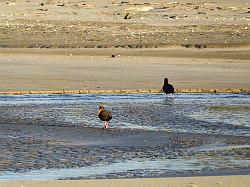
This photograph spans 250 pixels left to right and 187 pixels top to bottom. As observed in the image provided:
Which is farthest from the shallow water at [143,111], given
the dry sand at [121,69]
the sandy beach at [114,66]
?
the dry sand at [121,69]

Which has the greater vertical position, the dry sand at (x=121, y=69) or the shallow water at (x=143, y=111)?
the dry sand at (x=121, y=69)

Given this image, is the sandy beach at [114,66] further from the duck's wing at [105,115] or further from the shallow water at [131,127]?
the duck's wing at [105,115]

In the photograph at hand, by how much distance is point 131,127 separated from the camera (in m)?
15.6

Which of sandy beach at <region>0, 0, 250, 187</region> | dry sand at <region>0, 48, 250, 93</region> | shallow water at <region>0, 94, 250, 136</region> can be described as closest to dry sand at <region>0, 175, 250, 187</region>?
sandy beach at <region>0, 0, 250, 187</region>

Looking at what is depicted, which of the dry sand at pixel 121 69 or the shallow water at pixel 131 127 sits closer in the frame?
the shallow water at pixel 131 127

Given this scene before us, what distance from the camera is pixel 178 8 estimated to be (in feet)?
165

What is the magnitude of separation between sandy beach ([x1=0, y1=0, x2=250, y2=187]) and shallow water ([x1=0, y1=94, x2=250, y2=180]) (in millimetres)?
47

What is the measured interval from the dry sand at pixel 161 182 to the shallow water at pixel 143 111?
4602 millimetres

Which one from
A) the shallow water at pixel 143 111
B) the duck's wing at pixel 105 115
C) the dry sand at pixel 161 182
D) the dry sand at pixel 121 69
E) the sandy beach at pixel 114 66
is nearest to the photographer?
the dry sand at pixel 161 182

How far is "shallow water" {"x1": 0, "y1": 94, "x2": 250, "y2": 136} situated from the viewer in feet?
52.0

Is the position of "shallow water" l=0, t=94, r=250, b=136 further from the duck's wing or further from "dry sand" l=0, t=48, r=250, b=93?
"dry sand" l=0, t=48, r=250, b=93

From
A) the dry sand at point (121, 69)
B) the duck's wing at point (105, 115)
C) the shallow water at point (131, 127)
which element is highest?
the dry sand at point (121, 69)

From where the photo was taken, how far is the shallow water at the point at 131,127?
11.3m

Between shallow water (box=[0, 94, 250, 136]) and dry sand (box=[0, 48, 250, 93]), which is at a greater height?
dry sand (box=[0, 48, 250, 93])
